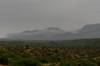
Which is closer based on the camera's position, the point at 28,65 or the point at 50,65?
the point at 50,65

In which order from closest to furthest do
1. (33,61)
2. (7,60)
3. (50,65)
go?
1. (50,65)
2. (33,61)
3. (7,60)

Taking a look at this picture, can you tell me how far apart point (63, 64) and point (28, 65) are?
18.4 feet

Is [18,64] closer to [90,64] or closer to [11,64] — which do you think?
[11,64]

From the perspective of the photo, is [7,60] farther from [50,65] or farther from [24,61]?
[50,65]

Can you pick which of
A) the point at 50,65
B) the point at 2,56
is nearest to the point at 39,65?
the point at 50,65

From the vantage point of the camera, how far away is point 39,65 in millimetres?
52688

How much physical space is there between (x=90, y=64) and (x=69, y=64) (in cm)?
337

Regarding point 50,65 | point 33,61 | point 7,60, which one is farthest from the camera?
point 7,60

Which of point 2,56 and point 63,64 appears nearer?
point 63,64

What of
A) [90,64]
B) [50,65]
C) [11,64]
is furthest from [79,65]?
[11,64]

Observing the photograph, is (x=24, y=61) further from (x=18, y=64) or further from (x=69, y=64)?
(x=69, y=64)

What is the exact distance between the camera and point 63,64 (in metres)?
53.3

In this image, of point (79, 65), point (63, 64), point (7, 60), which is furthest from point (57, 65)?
point (7, 60)

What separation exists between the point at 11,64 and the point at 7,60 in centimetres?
590
